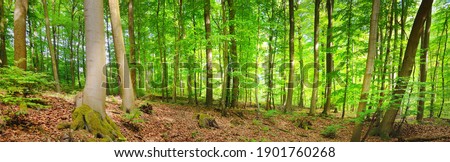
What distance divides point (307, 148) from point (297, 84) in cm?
1769

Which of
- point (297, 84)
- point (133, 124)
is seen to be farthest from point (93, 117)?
point (297, 84)

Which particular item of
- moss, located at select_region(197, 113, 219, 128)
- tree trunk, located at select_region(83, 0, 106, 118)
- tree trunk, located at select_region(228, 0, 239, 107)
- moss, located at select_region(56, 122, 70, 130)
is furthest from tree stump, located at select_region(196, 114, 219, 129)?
moss, located at select_region(56, 122, 70, 130)

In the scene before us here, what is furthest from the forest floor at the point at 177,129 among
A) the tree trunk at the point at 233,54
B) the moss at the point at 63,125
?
the tree trunk at the point at 233,54

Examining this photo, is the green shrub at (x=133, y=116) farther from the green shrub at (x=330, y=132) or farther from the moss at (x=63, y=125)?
the green shrub at (x=330, y=132)

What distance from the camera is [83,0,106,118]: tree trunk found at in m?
5.61

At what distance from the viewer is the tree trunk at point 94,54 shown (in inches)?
221

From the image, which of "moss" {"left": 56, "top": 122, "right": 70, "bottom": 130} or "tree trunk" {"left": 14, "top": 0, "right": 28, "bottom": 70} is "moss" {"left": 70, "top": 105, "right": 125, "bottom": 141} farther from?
"tree trunk" {"left": 14, "top": 0, "right": 28, "bottom": 70}

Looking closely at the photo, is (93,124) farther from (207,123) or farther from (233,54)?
(233,54)

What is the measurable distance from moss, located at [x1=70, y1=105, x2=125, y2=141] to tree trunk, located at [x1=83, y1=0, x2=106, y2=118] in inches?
9.1

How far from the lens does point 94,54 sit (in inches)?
222

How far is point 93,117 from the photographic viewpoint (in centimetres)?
542

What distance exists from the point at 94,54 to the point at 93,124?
1.71 m

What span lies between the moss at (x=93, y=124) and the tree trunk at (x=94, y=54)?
0.76ft

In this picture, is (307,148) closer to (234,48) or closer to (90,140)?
(90,140)
